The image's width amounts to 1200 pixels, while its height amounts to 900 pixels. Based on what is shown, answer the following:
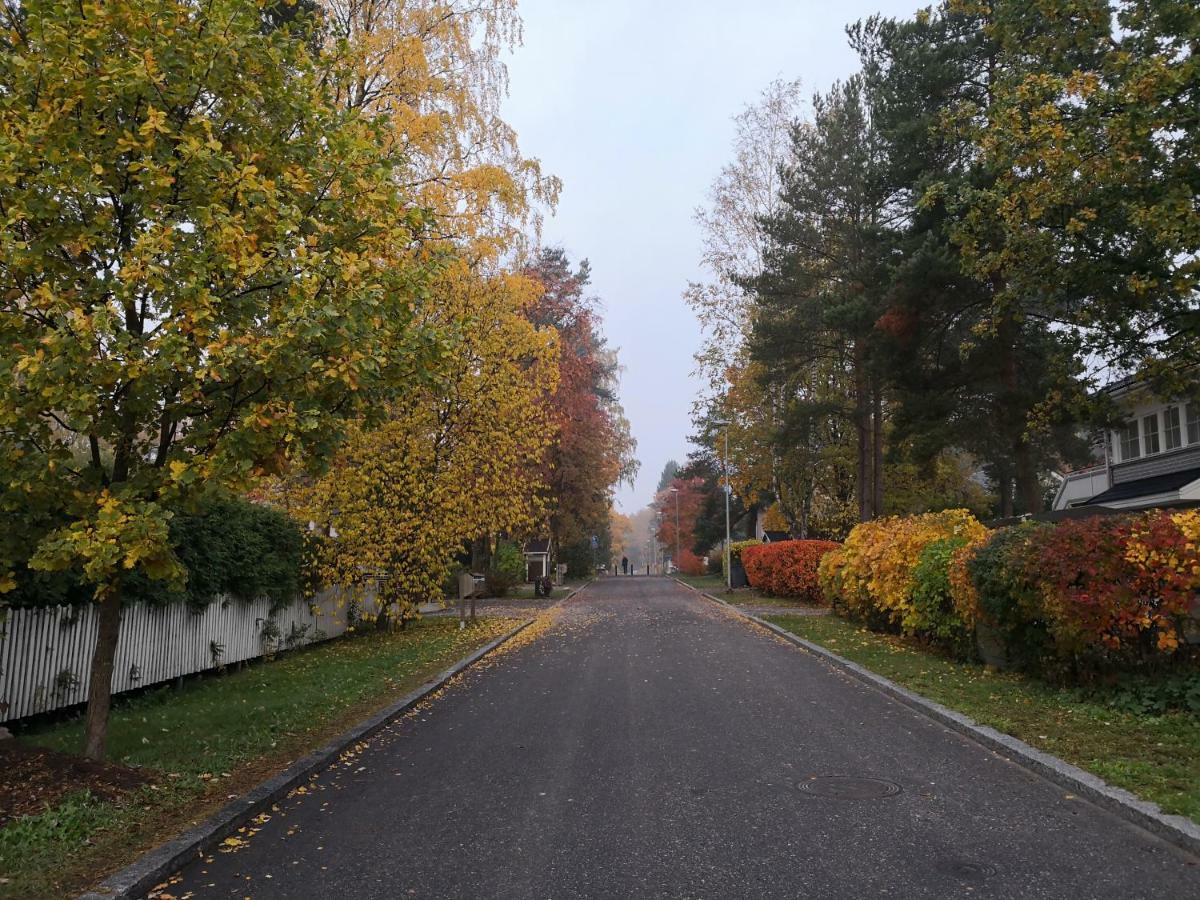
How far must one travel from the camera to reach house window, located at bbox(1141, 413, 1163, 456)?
83.7ft

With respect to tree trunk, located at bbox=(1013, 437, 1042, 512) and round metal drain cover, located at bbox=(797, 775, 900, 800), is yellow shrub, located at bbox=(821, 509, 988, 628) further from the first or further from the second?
round metal drain cover, located at bbox=(797, 775, 900, 800)

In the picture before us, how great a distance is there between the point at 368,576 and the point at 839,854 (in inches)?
496

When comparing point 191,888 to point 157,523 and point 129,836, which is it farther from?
point 157,523

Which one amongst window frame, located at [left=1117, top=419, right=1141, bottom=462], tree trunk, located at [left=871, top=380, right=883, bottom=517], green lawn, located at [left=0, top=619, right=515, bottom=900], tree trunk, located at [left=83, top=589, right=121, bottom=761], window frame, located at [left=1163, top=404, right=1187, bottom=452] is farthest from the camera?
tree trunk, located at [left=871, top=380, right=883, bottom=517]

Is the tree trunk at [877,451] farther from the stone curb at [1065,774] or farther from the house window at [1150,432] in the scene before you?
the stone curb at [1065,774]

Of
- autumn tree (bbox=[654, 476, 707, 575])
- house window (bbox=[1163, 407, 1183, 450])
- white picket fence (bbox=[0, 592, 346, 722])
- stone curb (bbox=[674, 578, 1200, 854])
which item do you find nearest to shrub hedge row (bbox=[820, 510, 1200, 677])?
stone curb (bbox=[674, 578, 1200, 854])

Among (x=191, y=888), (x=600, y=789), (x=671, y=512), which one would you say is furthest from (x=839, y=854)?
(x=671, y=512)

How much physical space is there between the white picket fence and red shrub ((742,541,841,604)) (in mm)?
15165

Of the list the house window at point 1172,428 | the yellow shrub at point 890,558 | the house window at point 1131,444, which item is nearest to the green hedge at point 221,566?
the yellow shrub at point 890,558

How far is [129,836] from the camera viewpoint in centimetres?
502

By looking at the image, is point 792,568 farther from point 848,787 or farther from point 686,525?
point 686,525

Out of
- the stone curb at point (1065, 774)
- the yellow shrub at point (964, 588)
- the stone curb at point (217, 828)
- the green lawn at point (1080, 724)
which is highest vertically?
the yellow shrub at point (964, 588)

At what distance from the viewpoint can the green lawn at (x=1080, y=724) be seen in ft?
18.8

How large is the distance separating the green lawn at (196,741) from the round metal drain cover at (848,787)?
3944 mm
